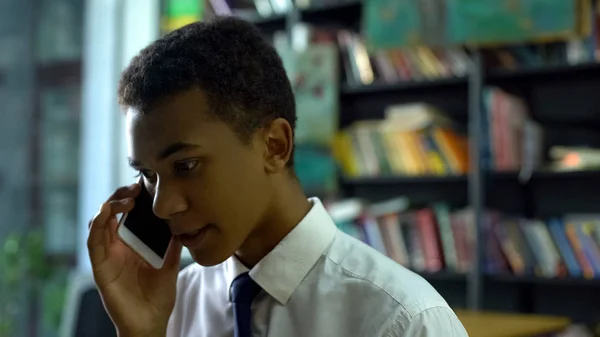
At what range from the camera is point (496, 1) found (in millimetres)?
3098

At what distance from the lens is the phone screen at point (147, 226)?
1.27m

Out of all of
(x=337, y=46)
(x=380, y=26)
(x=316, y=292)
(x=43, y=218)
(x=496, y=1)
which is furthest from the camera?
(x=43, y=218)

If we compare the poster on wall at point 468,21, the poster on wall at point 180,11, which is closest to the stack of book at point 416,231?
the poster on wall at point 468,21

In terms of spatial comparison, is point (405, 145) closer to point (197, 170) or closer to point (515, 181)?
point (515, 181)

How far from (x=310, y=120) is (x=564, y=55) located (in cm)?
111

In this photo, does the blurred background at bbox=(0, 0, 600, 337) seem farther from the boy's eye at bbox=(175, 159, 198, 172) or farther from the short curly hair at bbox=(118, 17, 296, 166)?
the boy's eye at bbox=(175, 159, 198, 172)

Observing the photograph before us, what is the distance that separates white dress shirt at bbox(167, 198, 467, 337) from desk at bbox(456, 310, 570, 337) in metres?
0.69

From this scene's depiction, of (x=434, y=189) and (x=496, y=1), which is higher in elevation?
(x=496, y=1)

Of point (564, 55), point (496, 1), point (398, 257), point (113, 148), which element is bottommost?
point (398, 257)

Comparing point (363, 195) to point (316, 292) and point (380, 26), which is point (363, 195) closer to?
point (380, 26)

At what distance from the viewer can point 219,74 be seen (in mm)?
1078

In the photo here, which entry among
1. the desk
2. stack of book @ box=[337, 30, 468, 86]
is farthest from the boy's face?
stack of book @ box=[337, 30, 468, 86]

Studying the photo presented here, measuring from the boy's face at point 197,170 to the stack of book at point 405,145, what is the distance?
2321 mm

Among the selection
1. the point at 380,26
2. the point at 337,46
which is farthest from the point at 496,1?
the point at 337,46
